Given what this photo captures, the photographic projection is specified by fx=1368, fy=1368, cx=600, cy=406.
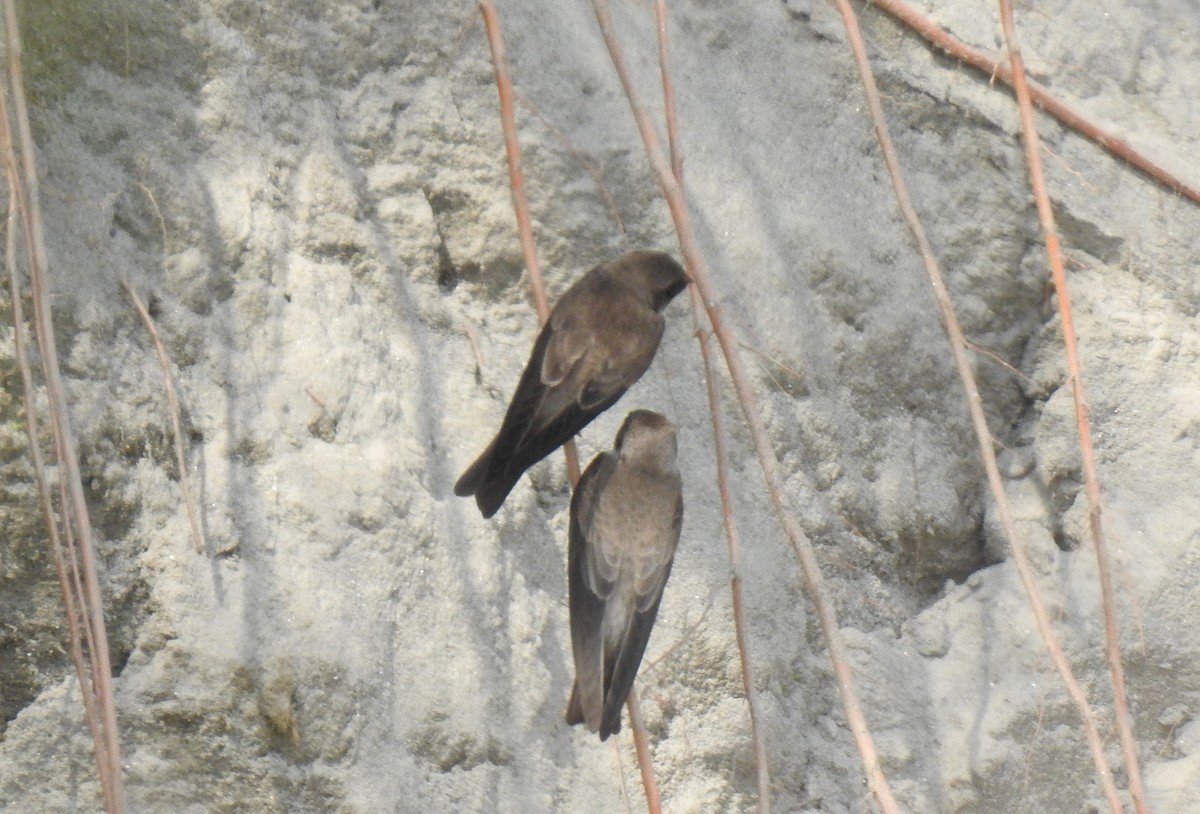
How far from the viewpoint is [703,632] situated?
95.4 inches

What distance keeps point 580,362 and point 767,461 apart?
65 cm

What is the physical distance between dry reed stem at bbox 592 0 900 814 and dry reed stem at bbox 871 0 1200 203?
1.21 m

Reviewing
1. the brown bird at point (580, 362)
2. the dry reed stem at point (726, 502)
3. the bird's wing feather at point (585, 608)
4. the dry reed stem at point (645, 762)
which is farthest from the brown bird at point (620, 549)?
the dry reed stem at point (726, 502)

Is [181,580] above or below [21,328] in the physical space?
below

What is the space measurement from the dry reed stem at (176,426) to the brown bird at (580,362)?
0.41 meters

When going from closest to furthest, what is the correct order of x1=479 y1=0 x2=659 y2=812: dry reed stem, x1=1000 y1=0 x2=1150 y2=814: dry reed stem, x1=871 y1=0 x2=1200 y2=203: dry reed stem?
1. x1=479 y1=0 x2=659 y2=812: dry reed stem
2. x1=1000 y1=0 x2=1150 y2=814: dry reed stem
3. x1=871 y1=0 x2=1200 y2=203: dry reed stem

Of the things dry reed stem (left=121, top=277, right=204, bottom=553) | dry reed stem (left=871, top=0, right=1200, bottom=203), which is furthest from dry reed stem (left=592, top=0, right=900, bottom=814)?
dry reed stem (left=871, top=0, right=1200, bottom=203)

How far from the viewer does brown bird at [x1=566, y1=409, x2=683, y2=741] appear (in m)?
2.06

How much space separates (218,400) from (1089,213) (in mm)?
1733

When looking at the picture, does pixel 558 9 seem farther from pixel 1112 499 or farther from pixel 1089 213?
pixel 1112 499

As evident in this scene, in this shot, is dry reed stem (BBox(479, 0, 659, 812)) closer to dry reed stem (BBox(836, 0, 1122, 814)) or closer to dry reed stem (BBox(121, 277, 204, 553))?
dry reed stem (BBox(836, 0, 1122, 814))

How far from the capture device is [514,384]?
8.12 feet

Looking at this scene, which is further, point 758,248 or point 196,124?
point 758,248

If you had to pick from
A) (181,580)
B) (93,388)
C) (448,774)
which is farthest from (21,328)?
(448,774)
